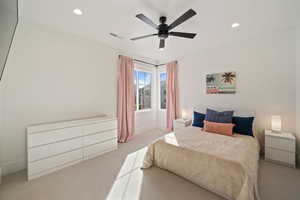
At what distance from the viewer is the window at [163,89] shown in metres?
4.52

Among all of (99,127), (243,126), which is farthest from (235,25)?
(99,127)

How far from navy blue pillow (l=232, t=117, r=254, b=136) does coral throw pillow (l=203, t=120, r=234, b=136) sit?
22 cm

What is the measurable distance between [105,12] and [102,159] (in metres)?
2.70

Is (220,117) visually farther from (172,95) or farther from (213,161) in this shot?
(172,95)

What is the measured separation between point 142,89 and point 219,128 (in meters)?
2.73

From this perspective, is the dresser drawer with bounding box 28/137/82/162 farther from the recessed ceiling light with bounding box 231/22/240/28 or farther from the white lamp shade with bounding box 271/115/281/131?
the white lamp shade with bounding box 271/115/281/131

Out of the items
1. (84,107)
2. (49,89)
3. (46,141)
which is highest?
(49,89)

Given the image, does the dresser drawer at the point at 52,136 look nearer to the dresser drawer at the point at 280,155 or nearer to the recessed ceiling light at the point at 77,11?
the recessed ceiling light at the point at 77,11

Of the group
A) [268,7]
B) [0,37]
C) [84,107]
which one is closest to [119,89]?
[84,107]

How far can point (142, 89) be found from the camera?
4359 mm

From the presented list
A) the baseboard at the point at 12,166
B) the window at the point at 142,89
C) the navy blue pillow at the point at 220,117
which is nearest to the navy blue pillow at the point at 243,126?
the navy blue pillow at the point at 220,117

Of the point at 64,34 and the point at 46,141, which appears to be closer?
the point at 46,141

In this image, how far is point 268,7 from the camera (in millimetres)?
1775

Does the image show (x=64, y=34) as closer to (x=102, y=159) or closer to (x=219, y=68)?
(x=102, y=159)
